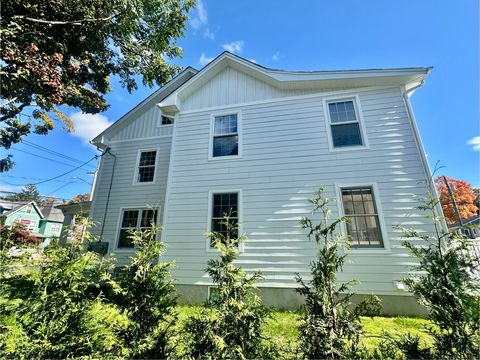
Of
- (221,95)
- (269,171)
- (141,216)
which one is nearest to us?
(269,171)

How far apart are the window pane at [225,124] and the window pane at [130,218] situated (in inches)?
223

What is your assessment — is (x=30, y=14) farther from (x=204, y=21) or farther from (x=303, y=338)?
(x=303, y=338)

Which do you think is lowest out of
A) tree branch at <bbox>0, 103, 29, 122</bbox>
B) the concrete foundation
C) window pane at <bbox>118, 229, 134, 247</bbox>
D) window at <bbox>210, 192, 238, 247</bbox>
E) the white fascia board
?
the concrete foundation

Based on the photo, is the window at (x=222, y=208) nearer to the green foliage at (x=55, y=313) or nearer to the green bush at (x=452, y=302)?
the green foliage at (x=55, y=313)

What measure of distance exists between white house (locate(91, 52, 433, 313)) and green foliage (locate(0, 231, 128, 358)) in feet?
11.9

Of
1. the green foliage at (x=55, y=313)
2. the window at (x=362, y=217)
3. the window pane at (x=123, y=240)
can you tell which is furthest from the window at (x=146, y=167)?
the window at (x=362, y=217)

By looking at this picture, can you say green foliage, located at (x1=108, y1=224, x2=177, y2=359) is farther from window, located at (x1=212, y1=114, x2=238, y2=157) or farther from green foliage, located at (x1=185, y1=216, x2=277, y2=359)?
window, located at (x1=212, y1=114, x2=238, y2=157)

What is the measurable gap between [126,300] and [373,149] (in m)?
6.92

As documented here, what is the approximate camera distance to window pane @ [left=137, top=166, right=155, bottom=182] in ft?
33.4

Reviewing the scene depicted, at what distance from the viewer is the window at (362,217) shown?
558cm

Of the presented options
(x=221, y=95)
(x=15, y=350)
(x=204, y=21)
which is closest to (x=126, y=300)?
(x=15, y=350)

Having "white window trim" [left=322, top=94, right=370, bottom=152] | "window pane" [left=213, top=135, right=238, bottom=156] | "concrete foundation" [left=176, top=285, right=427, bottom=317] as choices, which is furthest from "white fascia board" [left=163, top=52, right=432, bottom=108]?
"concrete foundation" [left=176, top=285, right=427, bottom=317]

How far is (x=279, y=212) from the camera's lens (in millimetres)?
6207

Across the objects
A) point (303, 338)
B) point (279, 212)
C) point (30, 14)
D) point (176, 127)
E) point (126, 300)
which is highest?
point (30, 14)
